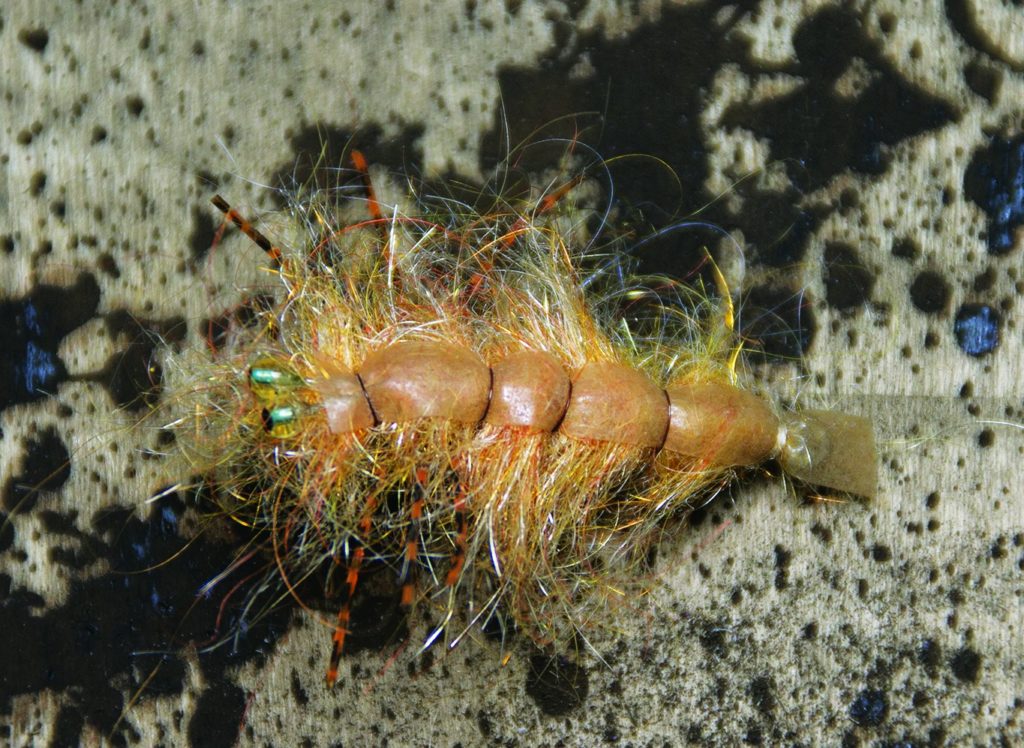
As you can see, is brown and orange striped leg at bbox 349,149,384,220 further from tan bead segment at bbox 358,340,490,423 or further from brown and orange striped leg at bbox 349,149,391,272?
tan bead segment at bbox 358,340,490,423

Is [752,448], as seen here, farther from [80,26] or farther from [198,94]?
[80,26]

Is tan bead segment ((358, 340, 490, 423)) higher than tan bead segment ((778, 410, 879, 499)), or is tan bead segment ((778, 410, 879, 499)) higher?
tan bead segment ((358, 340, 490, 423))

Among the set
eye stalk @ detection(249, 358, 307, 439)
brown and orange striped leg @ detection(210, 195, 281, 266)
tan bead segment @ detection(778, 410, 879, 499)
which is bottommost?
tan bead segment @ detection(778, 410, 879, 499)

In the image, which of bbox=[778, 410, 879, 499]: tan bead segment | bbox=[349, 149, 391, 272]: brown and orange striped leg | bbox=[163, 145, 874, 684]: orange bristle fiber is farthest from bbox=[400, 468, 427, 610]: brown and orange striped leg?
bbox=[778, 410, 879, 499]: tan bead segment

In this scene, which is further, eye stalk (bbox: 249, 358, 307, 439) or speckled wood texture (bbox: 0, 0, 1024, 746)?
speckled wood texture (bbox: 0, 0, 1024, 746)

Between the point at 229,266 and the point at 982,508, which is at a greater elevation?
the point at 229,266

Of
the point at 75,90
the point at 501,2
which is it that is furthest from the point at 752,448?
the point at 75,90

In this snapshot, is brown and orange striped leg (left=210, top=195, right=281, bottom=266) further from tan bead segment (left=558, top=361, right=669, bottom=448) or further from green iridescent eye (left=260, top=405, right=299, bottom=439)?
tan bead segment (left=558, top=361, right=669, bottom=448)
